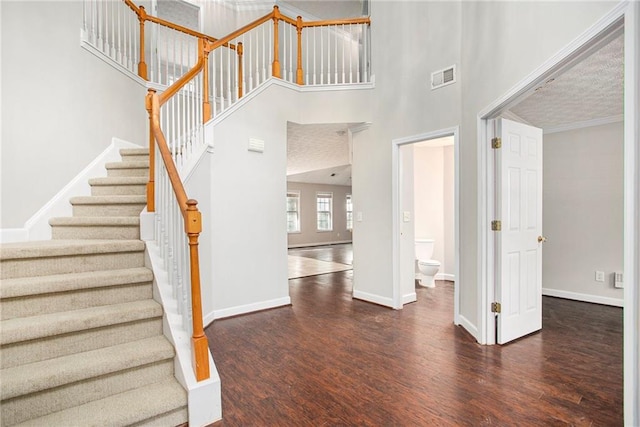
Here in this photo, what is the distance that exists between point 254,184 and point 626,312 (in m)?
3.25

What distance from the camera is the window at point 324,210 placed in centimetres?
1186

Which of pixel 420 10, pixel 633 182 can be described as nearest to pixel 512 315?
pixel 633 182

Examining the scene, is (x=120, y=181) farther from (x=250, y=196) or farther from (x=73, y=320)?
(x=73, y=320)

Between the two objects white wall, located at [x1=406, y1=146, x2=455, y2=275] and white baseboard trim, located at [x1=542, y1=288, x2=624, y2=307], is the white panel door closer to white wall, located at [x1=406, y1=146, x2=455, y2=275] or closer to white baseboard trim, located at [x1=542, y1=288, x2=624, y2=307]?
white baseboard trim, located at [x1=542, y1=288, x2=624, y2=307]

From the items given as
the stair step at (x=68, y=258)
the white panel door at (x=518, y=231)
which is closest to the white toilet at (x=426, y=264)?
the white panel door at (x=518, y=231)

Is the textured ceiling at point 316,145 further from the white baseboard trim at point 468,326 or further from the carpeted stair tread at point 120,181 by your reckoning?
the white baseboard trim at point 468,326

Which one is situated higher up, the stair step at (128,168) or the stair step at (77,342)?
the stair step at (128,168)

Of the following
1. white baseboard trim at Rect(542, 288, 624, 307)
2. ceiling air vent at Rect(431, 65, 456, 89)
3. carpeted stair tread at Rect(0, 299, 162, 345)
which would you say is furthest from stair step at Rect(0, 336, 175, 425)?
white baseboard trim at Rect(542, 288, 624, 307)

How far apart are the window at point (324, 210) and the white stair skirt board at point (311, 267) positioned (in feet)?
13.6

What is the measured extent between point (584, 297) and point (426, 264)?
6.53ft

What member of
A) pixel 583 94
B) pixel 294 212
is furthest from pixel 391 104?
pixel 294 212

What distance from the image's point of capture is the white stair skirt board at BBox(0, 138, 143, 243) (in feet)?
8.36

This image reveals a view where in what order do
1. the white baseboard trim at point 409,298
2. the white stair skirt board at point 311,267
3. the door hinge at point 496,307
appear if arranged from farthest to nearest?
the white stair skirt board at point 311,267
the white baseboard trim at point 409,298
the door hinge at point 496,307

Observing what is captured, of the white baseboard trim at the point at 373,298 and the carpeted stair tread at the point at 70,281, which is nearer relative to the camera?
the carpeted stair tread at the point at 70,281
